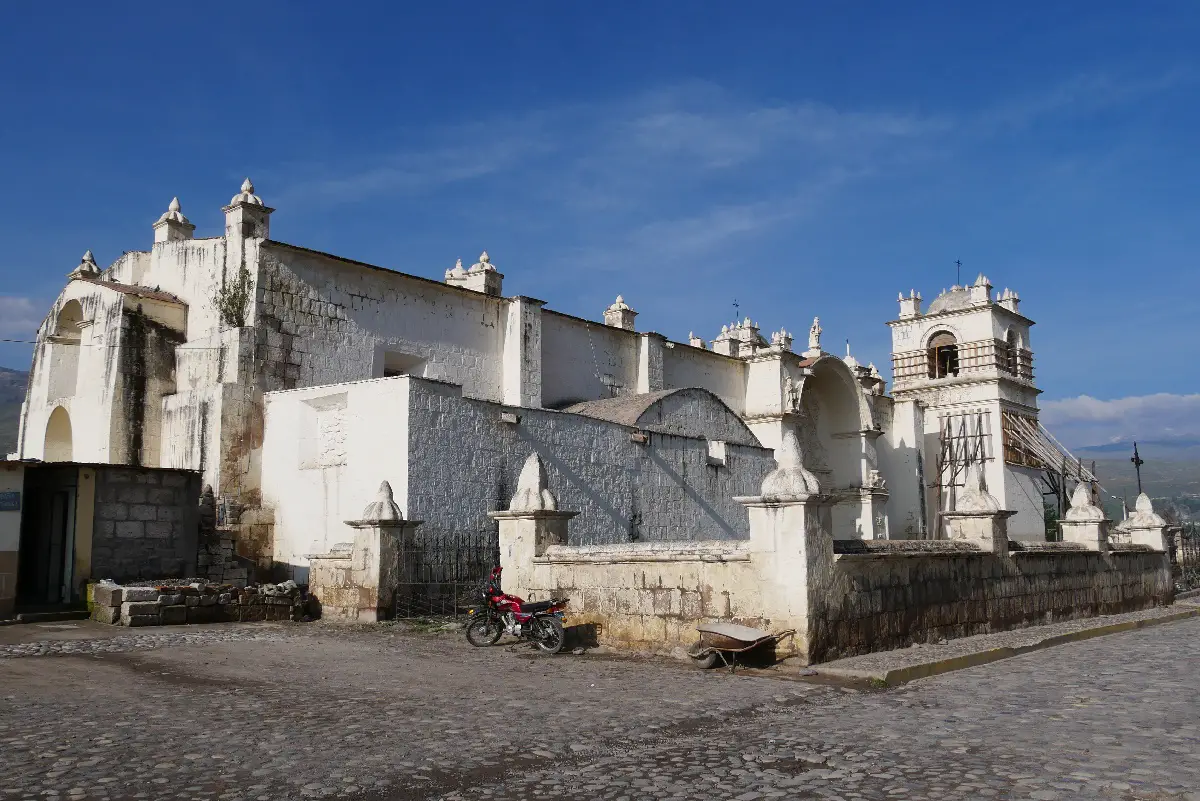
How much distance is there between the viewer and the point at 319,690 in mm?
8680

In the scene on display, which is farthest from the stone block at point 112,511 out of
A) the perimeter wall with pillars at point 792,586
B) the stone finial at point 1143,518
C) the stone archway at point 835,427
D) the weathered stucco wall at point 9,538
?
the stone archway at point 835,427

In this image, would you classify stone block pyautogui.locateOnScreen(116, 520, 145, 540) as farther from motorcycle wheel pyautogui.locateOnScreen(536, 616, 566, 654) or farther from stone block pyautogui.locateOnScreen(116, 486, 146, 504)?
motorcycle wheel pyautogui.locateOnScreen(536, 616, 566, 654)

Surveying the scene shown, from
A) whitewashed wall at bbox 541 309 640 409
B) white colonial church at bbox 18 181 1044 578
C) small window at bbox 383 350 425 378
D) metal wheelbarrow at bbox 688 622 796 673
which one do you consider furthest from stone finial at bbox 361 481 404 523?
whitewashed wall at bbox 541 309 640 409

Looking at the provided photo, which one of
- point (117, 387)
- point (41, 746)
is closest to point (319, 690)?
Result: point (41, 746)

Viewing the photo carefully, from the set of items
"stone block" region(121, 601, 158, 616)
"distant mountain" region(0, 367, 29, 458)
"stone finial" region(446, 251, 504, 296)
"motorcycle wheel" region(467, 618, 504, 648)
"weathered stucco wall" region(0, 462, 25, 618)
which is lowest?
"motorcycle wheel" region(467, 618, 504, 648)

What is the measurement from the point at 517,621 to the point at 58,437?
15.6 m

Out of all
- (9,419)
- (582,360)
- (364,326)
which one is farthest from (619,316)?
(9,419)

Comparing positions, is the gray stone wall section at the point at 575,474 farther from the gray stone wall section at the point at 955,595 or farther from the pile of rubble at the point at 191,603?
the gray stone wall section at the point at 955,595

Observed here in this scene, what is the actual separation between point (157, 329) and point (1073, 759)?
60.9ft

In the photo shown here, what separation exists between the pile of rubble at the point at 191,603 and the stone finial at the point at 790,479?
845 cm

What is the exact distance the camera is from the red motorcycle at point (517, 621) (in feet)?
38.6

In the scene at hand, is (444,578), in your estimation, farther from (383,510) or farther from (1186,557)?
(1186,557)

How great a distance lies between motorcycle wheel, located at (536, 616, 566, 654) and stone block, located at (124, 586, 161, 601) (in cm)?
618

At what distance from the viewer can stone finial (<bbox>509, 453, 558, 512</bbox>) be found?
13.4 m
